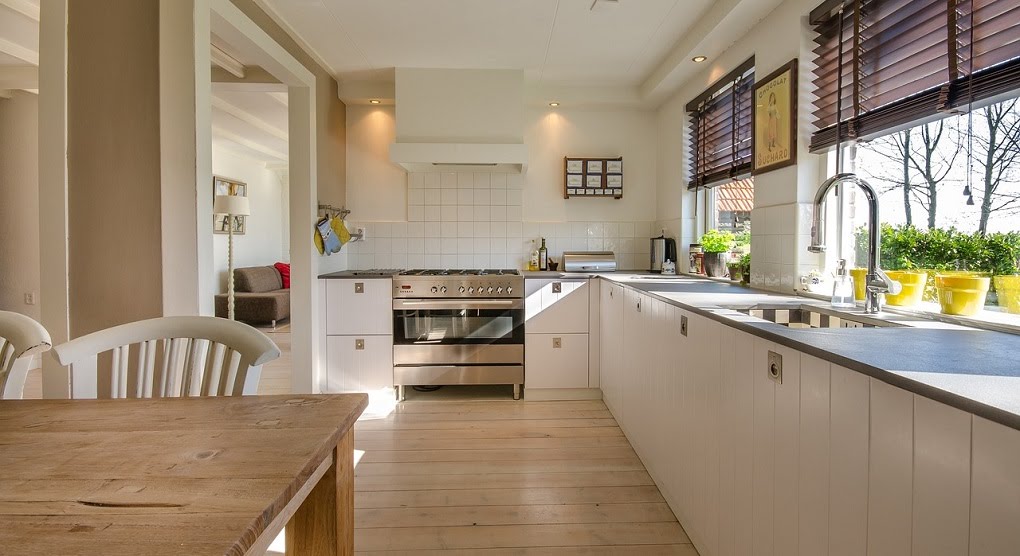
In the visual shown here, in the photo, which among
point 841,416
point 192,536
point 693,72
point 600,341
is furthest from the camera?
point 600,341

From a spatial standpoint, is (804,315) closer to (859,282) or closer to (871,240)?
(859,282)

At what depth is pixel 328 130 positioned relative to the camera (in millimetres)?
3650

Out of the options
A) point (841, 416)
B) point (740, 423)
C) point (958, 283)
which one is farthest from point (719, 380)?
point (958, 283)

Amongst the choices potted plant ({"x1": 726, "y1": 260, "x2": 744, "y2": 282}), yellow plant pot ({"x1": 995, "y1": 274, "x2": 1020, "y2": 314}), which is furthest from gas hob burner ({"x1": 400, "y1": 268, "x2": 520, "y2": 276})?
yellow plant pot ({"x1": 995, "y1": 274, "x2": 1020, "y2": 314})

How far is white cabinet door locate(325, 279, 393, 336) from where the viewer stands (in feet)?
11.4

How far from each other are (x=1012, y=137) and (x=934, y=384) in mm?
1150

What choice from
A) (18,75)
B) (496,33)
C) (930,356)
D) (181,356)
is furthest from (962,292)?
(18,75)

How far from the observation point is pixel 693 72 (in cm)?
Result: 331

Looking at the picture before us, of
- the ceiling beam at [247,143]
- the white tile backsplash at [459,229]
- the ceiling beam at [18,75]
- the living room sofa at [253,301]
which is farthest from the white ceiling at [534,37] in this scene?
the living room sofa at [253,301]

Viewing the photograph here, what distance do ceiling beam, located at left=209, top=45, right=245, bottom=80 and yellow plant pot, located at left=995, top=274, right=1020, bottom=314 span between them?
387 centimetres

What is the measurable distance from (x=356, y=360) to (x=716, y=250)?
2486 millimetres

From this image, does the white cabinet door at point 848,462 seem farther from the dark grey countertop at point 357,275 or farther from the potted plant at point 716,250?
the dark grey countertop at point 357,275

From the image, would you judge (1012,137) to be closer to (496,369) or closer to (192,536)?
(192,536)

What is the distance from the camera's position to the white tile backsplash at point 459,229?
4027 mm
